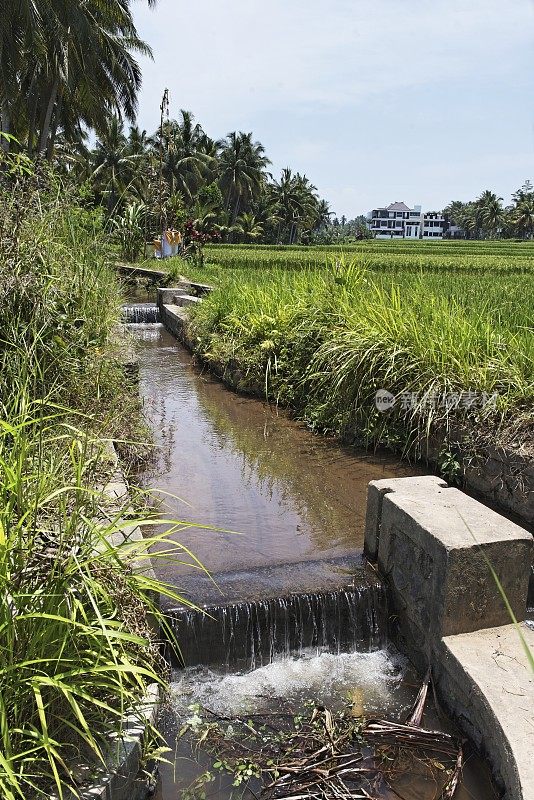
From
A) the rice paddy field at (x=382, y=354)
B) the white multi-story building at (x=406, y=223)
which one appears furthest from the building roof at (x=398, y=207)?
the rice paddy field at (x=382, y=354)

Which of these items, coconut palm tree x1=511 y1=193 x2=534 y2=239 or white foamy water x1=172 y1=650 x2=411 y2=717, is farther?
coconut palm tree x1=511 y1=193 x2=534 y2=239

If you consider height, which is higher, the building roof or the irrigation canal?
the building roof

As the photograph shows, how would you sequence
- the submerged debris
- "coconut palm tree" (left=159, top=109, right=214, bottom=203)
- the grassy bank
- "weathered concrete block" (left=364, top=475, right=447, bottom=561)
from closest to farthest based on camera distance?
the grassy bank
the submerged debris
"weathered concrete block" (left=364, top=475, right=447, bottom=561)
"coconut palm tree" (left=159, top=109, right=214, bottom=203)

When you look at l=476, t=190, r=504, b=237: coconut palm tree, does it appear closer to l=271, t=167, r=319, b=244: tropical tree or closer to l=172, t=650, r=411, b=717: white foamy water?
l=271, t=167, r=319, b=244: tropical tree

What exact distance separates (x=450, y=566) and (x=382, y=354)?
2.87 meters

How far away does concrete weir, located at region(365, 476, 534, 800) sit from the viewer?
243 cm

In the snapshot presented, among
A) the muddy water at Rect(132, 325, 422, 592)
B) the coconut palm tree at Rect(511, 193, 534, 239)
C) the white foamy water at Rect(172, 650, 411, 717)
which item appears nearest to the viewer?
the white foamy water at Rect(172, 650, 411, 717)

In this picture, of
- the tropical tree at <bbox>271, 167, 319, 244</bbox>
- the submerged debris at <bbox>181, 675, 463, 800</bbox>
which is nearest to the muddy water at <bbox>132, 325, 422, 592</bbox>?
the submerged debris at <bbox>181, 675, 463, 800</bbox>

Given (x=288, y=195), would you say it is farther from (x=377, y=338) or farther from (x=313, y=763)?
(x=313, y=763)

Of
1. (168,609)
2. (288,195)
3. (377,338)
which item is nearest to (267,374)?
(377,338)

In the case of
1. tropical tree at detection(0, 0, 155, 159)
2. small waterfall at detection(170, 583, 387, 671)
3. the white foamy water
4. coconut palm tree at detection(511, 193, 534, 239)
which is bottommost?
the white foamy water

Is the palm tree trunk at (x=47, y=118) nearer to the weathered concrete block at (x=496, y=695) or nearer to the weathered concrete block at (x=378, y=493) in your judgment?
the weathered concrete block at (x=378, y=493)

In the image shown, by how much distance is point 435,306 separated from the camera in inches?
246

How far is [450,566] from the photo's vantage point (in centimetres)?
287
